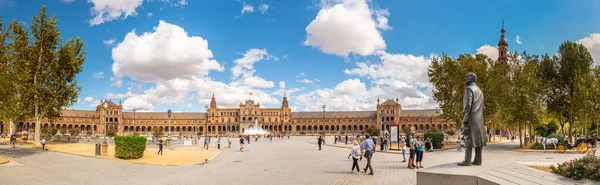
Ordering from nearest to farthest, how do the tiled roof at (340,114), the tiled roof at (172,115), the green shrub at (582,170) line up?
1. the green shrub at (582,170)
2. the tiled roof at (340,114)
3. the tiled roof at (172,115)

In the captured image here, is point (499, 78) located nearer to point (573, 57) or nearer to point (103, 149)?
point (573, 57)

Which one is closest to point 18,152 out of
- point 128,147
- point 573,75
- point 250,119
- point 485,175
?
point 128,147

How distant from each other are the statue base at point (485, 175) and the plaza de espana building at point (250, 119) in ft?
461

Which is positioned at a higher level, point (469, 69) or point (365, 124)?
point (469, 69)

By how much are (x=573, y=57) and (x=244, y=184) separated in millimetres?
36242

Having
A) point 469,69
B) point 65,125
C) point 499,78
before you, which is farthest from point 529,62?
point 65,125

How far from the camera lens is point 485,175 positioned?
31.7ft

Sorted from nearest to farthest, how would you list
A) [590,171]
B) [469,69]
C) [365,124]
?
[590,171]
[469,69]
[365,124]

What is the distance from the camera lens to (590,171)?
11.5m

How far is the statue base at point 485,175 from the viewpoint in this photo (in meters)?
9.49

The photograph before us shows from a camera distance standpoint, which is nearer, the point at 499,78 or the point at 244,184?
the point at 244,184

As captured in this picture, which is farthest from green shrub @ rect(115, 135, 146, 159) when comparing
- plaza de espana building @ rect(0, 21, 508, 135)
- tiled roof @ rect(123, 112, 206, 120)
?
tiled roof @ rect(123, 112, 206, 120)

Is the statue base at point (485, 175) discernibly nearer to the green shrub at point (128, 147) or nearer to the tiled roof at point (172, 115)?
the green shrub at point (128, 147)

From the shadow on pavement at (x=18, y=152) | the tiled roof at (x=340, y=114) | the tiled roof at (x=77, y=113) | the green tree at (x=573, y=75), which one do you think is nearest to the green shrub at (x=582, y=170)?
the green tree at (x=573, y=75)
